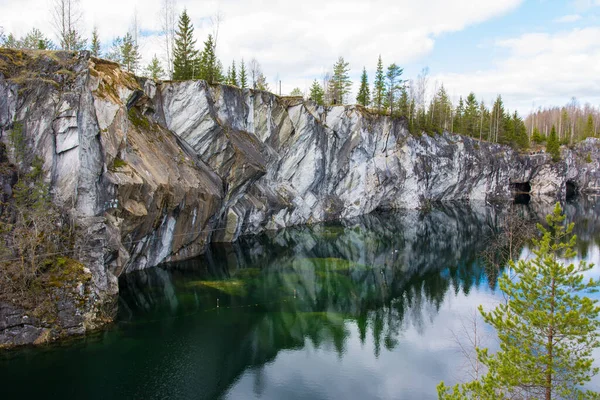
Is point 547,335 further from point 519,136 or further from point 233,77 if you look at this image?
point 519,136

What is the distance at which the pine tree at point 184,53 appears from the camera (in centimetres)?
4288

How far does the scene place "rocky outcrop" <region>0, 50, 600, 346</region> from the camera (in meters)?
24.7

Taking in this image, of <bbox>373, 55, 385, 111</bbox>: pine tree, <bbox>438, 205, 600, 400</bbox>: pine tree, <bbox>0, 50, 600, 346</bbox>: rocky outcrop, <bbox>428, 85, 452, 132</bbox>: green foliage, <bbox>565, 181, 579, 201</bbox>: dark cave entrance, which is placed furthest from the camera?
<bbox>565, 181, 579, 201</bbox>: dark cave entrance

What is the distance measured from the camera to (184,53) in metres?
43.1

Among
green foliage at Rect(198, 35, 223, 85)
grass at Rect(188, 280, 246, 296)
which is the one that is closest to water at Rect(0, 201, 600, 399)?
grass at Rect(188, 280, 246, 296)

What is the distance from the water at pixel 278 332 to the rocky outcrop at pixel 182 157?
3.11m

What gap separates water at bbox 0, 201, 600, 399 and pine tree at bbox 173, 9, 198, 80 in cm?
1682

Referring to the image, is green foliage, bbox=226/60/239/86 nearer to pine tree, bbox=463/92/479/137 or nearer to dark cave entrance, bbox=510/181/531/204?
pine tree, bbox=463/92/479/137

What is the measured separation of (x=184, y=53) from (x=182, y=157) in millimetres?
13021

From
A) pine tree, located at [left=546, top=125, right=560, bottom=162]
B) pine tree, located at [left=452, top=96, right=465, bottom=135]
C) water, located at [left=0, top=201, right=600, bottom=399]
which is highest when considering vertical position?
pine tree, located at [left=452, top=96, right=465, bottom=135]

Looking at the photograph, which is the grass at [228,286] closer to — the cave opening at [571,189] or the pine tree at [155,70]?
the pine tree at [155,70]

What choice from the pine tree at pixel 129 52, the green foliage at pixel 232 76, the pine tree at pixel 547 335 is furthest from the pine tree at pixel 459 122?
the pine tree at pixel 547 335

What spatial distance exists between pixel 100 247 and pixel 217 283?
9502 mm

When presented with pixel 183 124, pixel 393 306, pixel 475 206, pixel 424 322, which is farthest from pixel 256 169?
pixel 475 206
